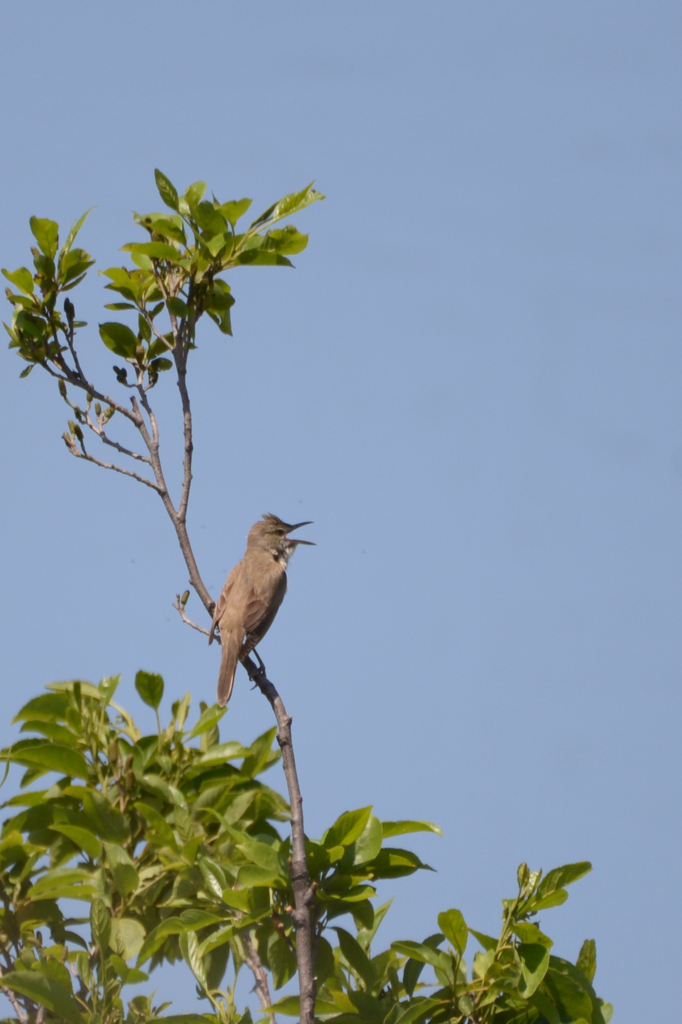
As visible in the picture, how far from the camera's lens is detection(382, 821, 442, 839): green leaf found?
10.9 feet

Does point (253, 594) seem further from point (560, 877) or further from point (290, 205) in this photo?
point (560, 877)

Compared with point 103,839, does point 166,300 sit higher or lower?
higher

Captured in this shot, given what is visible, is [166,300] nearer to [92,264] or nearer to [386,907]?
[92,264]

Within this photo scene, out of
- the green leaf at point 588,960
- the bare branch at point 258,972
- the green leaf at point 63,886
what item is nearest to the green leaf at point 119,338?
the green leaf at point 63,886

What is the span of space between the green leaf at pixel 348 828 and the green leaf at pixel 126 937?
2.01ft

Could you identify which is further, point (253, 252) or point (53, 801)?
point (253, 252)

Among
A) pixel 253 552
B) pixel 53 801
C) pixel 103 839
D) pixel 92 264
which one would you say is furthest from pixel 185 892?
pixel 253 552

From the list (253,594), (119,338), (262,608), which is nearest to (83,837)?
(119,338)

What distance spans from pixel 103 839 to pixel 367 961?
0.91 m

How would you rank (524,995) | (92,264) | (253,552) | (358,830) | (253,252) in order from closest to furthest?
(524,995)
(358,830)
(253,252)
(92,264)
(253,552)

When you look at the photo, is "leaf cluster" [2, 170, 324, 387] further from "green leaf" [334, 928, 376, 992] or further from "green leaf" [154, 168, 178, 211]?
"green leaf" [334, 928, 376, 992]

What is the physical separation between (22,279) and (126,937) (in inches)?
104

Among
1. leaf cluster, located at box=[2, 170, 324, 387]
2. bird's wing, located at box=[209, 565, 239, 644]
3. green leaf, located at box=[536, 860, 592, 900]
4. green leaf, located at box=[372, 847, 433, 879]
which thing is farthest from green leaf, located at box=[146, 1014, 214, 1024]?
bird's wing, located at box=[209, 565, 239, 644]

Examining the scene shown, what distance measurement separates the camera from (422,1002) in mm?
2963
